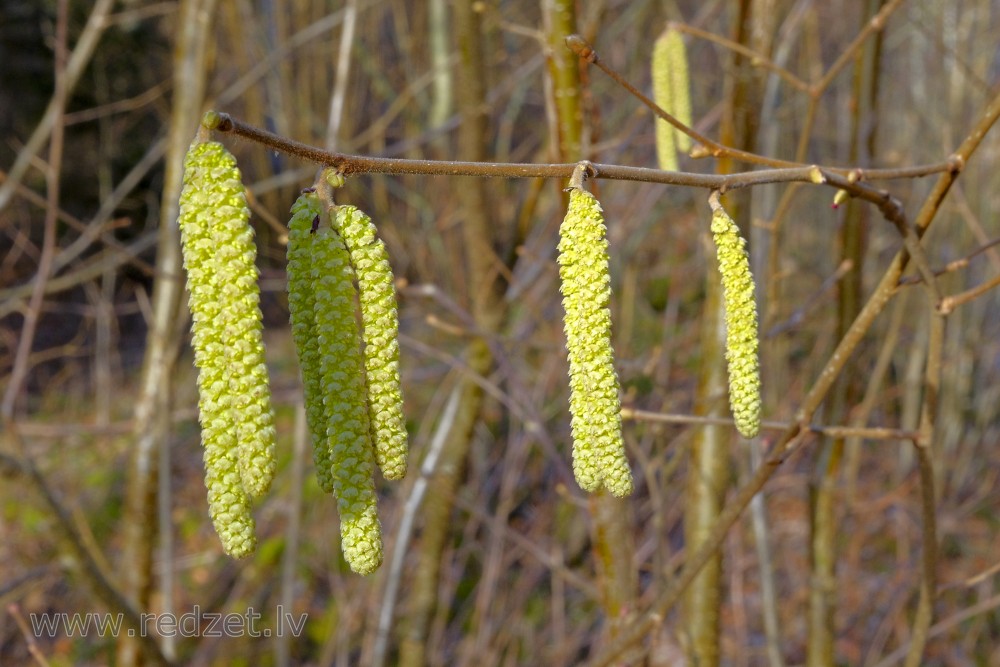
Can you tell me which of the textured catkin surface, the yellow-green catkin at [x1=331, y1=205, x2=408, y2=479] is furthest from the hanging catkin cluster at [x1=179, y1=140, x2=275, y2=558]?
the yellow-green catkin at [x1=331, y1=205, x2=408, y2=479]

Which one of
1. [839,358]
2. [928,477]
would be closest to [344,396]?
[839,358]

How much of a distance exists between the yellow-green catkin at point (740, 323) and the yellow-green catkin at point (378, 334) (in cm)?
43

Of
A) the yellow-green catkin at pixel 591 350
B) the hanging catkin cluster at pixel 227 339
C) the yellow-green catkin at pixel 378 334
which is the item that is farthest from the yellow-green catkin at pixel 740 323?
the hanging catkin cluster at pixel 227 339

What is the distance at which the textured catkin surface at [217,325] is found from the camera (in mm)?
759

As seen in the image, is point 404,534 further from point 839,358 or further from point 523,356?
point 523,356

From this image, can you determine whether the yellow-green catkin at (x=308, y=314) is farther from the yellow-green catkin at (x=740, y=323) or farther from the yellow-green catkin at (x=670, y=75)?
the yellow-green catkin at (x=670, y=75)

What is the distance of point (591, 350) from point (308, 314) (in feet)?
1.10

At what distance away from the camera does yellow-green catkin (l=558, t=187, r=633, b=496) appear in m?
0.94

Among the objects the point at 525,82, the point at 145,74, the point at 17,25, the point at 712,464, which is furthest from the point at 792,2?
the point at 17,25

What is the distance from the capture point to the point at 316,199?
2.88 feet

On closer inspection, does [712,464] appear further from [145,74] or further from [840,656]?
[145,74]

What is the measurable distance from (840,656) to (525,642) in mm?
1925

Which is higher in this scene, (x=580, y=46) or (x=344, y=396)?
(x=580, y=46)

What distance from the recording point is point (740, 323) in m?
1.03
